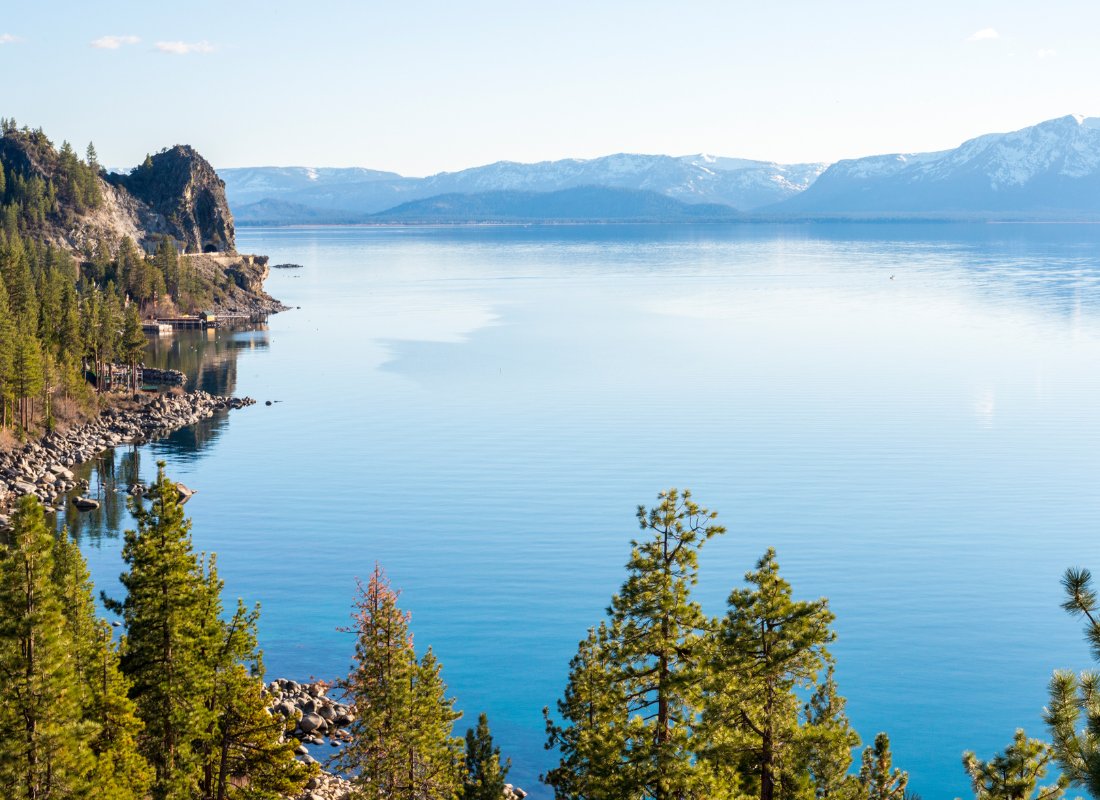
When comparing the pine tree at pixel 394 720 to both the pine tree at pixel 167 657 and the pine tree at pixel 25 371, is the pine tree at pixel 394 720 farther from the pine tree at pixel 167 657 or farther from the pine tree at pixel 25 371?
the pine tree at pixel 25 371

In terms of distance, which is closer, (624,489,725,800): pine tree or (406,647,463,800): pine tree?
(624,489,725,800): pine tree

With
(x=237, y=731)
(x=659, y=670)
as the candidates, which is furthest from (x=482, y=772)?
(x=659, y=670)

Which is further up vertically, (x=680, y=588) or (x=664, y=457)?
(x=680, y=588)

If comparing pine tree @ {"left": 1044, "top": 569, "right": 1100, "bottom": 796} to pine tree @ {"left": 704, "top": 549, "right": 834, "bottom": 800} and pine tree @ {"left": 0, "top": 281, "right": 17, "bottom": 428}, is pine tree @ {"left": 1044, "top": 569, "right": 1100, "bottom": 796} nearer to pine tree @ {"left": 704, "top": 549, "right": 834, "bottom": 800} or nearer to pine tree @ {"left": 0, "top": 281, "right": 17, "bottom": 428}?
pine tree @ {"left": 704, "top": 549, "right": 834, "bottom": 800}

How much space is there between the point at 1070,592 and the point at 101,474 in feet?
329

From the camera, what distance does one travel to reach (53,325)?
13338 cm

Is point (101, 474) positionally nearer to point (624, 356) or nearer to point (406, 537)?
point (406, 537)

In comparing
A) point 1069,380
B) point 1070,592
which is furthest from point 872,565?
point 1069,380

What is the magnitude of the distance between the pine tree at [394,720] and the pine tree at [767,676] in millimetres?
12034

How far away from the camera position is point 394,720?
3888 centimetres

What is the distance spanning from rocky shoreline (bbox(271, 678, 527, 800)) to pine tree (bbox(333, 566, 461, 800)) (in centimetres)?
1008

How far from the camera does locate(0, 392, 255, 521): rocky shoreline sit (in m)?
95.7

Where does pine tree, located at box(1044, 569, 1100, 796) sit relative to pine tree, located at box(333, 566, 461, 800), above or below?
above

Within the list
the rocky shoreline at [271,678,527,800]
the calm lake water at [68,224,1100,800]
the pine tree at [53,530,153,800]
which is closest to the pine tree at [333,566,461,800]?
the pine tree at [53,530,153,800]
